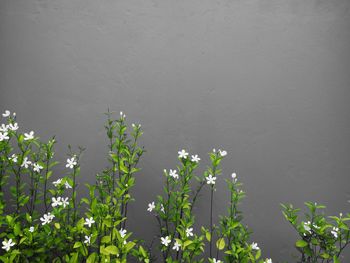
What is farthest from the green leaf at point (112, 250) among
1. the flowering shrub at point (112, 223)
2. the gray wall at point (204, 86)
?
the gray wall at point (204, 86)

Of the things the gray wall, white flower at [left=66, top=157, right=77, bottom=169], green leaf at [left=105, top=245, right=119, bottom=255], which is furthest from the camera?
the gray wall

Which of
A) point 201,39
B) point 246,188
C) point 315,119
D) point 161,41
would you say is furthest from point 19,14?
point 315,119

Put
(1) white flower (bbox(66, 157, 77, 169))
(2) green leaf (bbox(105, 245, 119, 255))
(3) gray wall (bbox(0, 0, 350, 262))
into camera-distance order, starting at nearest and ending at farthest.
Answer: (2) green leaf (bbox(105, 245, 119, 255))
(1) white flower (bbox(66, 157, 77, 169))
(3) gray wall (bbox(0, 0, 350, 262))

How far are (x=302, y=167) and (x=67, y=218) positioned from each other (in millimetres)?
1380

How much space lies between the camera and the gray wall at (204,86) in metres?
2.00

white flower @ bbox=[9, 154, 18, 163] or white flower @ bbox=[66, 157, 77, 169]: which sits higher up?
white flower @ bbox=[9, 154, 18, 163]

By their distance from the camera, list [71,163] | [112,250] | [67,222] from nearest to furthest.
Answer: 1. [112,250]
2. [71,163]
3. [67,222]

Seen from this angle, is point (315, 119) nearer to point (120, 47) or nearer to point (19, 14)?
point (120, 47)

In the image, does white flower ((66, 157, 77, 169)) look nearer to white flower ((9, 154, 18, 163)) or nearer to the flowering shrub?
A: the flowering shrub

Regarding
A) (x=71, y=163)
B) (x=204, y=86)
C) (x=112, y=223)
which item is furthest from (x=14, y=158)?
(x=204, y=86)

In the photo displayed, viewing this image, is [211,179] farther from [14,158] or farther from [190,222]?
[14,158]

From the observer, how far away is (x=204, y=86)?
2.02 metres

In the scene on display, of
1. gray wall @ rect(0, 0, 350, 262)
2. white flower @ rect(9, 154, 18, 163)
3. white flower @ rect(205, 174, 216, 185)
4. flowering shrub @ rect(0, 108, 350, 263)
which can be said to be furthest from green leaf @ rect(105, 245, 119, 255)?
white flower @ rect(9, 154, 18, 163)

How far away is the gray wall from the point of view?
6.55ft
